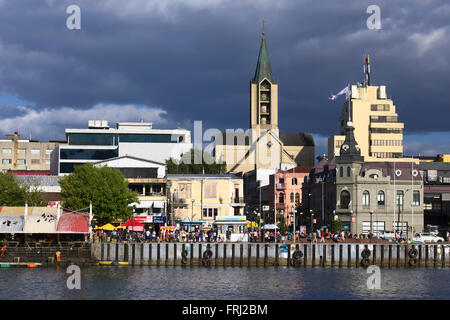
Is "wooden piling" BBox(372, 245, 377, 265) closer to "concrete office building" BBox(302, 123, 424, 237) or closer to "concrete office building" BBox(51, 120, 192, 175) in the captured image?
"concrete office building" BBox(302, 123, 424, 237)

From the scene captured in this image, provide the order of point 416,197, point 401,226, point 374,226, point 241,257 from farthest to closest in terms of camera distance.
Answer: point 416,197 → point 374,226 → point 401,226 → point 241,257

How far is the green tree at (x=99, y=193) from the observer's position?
104562 millimetres

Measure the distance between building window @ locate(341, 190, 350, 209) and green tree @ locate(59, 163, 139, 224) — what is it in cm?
3341

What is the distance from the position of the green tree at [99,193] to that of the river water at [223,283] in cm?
2318

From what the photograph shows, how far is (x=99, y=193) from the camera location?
344ft

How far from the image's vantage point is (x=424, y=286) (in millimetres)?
68188

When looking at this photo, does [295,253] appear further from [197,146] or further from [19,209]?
[197,146]

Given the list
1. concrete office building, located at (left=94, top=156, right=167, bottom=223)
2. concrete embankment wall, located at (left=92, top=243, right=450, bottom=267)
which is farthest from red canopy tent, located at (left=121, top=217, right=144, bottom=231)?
concrete embankment wall, located at (left=92, top=243, right=450, bottom=267)

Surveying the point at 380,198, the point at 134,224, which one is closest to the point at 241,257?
the point at 134,224

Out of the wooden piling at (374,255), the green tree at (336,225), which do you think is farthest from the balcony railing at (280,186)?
the wooden piling at (374,255)

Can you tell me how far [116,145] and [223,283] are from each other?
10365 centimetres

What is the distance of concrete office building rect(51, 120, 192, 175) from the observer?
16300 centimetres

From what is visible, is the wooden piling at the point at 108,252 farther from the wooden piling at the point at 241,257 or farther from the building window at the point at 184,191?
the building window at the point at 184,191

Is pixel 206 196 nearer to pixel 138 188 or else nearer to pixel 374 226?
pixel 138 188
